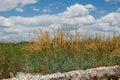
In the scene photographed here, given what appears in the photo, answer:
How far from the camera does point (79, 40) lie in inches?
523

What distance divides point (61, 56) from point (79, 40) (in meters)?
1.62

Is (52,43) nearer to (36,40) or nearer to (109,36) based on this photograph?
(36,40)

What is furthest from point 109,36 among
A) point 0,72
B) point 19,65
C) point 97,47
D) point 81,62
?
point 0,72

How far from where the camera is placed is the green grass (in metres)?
11.3

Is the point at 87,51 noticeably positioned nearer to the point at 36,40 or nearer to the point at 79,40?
the point at 79,40

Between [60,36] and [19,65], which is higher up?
[60,36]

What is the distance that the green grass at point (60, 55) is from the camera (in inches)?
446

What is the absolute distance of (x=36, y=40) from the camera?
43.5 feet

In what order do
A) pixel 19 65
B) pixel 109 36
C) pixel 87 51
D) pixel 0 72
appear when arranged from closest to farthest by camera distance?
pixel 0 72
pixel 19 65
pixel 87 51
pixel 109 36

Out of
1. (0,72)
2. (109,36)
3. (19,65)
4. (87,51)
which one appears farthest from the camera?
(109,36)

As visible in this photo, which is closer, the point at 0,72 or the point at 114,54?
the point at 0,72

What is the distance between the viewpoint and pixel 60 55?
1201 centimetres

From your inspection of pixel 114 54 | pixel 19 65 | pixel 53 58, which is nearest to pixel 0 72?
pixel 19 65

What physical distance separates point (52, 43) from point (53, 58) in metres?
1.23
